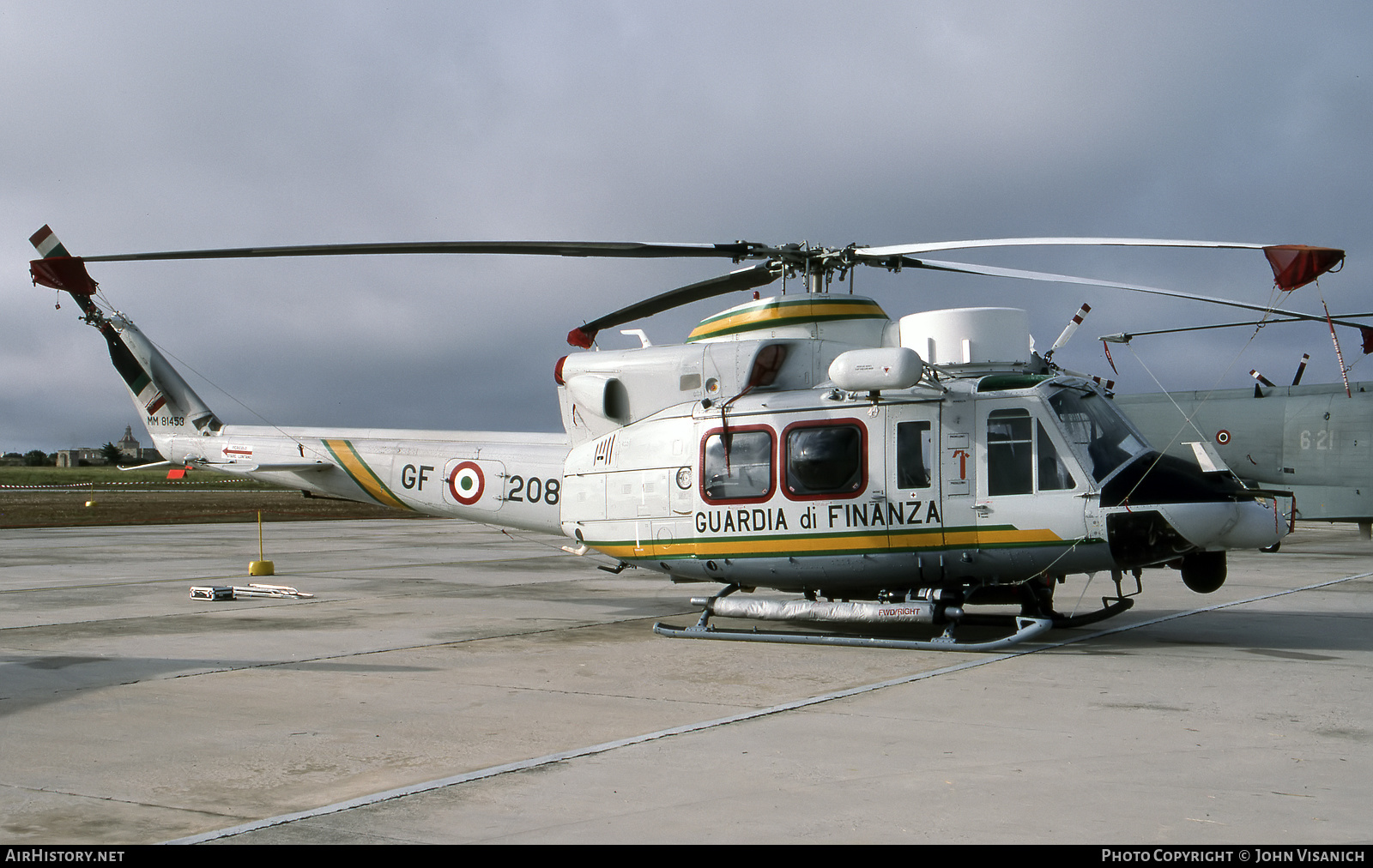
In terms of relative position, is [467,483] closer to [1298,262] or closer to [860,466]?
[860,466]

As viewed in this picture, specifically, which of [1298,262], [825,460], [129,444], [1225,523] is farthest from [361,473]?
[129,444]

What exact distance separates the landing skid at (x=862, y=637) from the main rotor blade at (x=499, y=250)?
12.1 ft

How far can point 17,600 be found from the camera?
47.8 ft

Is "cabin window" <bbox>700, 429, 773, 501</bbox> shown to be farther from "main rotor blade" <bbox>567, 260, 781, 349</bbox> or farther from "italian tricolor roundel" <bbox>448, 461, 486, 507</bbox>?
"italian tricolor roundel" <bbox>448, 461, 486, 507</bbox>

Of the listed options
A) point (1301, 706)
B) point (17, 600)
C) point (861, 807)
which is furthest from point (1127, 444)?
point (17, 600)

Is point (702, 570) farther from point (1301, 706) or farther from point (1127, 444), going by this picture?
point (1301, 706)

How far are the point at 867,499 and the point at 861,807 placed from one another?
5.51 m

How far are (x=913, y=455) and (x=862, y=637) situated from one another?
1.93m

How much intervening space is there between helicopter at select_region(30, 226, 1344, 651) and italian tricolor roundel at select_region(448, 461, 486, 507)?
1.90 meters

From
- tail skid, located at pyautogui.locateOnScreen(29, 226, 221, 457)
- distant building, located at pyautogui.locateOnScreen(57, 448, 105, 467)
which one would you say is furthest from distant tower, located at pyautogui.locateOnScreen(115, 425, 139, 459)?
tail skid, located at pyautogui.locateOnScreen(29, 226, 221, 457)

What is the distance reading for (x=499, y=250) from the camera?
9875 mm

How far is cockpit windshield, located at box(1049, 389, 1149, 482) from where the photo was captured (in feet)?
32.3

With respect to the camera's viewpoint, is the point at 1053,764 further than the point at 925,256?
No

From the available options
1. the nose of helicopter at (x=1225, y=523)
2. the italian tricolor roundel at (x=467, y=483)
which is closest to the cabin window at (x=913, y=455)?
the nose of helicopter at (x=1225, y=523)
